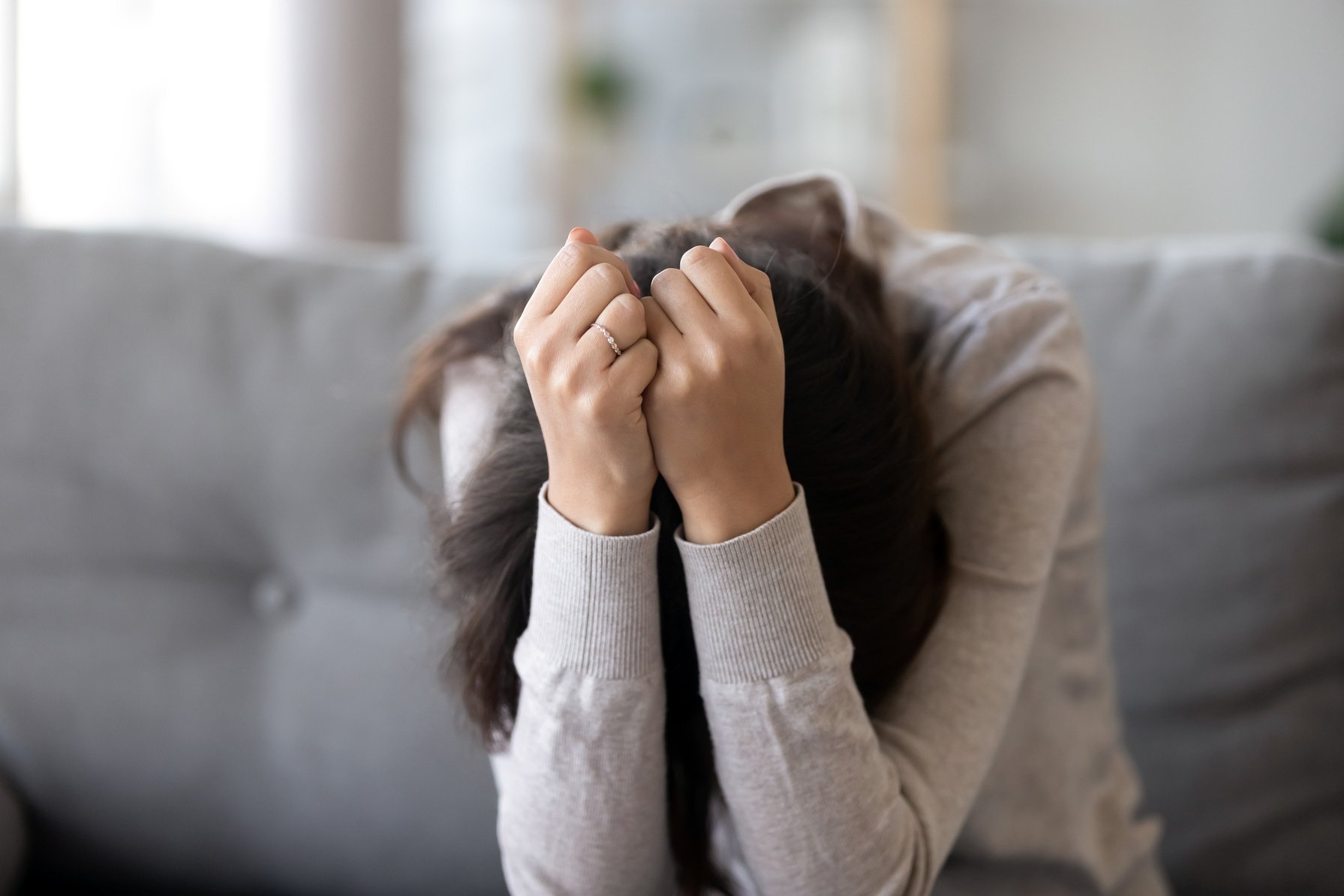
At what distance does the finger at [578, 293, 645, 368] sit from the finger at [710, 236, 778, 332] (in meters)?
0.06

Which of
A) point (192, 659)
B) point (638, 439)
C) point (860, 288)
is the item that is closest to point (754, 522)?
point (638, 439)

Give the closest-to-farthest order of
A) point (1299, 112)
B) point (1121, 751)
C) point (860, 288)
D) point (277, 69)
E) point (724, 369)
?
point (724, 369)
point (860, 288)
point (1121, 751)
point (277, 69)
point (1299, 112)

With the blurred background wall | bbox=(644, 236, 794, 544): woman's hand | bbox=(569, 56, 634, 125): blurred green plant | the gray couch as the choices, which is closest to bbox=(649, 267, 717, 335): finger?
bbox=(644, 236, 794, 544): woman's hand

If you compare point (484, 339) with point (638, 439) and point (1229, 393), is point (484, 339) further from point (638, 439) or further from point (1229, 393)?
point (1229, 393)

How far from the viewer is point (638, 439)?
546 millimetres

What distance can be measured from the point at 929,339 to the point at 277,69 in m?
1.55

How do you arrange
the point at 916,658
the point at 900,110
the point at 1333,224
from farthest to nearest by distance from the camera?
the point at 900,110 < the point at 1333,224 < the point at 916,658

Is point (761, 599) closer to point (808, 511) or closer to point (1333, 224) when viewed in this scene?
point (808, 511)

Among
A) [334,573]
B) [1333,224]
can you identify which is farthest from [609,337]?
[1333,224]

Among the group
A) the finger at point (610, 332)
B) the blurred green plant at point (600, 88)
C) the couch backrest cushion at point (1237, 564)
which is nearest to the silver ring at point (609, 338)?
the finger at point (610, 332)

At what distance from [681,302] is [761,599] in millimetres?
158

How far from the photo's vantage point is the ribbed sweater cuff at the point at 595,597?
574 millimetres

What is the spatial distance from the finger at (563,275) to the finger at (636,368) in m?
0.04

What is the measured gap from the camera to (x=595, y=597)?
58 cm
